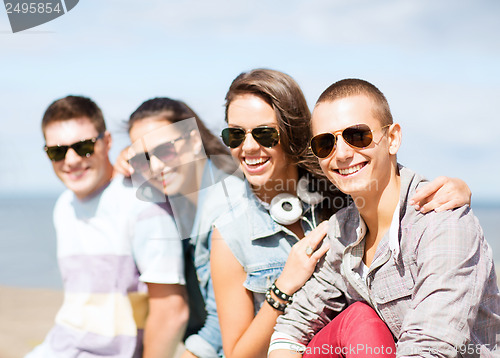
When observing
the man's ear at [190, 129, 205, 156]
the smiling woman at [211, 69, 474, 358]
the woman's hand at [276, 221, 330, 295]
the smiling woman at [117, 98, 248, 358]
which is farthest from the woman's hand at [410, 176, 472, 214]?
the man's ear at [190, 129, 205, 156]

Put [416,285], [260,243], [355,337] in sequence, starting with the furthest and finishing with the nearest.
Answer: [260,243] → [355,337] → [416,285]

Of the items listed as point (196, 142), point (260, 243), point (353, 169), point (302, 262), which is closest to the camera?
point (353, 169)

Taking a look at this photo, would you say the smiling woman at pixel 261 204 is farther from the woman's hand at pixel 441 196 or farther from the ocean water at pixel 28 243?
the ocean water at pixel 28 243

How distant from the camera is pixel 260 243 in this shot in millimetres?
2672

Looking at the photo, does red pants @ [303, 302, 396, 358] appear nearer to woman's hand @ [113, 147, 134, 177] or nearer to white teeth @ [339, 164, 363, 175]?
white teeth @ [339, 164, 363, 175]

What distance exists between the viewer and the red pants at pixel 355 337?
2.00m

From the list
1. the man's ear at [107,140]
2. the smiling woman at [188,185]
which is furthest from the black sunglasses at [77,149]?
the smiling woman at [188,185]

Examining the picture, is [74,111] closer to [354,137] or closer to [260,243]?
[260,243]

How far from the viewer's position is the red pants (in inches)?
78.7

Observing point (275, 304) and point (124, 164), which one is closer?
point (275, 304)

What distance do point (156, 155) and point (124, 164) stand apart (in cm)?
20

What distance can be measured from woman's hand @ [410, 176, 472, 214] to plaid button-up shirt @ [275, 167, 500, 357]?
0.09ft

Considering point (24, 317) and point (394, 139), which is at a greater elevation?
point (394, 139)

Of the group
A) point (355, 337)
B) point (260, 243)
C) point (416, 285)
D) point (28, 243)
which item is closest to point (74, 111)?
point (28, 243)
